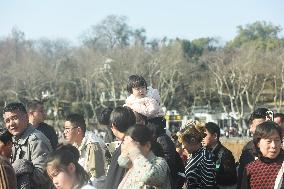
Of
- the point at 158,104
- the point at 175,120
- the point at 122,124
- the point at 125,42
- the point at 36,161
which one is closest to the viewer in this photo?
the point at 122,124

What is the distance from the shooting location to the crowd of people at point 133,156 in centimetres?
368

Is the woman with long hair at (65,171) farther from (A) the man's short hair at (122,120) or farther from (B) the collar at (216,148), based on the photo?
(B) the collar at (216,148)

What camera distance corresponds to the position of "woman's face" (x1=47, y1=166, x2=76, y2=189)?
3.52 m

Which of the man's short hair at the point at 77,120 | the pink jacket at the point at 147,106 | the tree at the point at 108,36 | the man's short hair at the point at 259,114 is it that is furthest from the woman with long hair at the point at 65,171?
the tree at the point at 108,36

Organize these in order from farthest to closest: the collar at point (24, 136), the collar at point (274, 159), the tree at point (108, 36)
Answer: the tree at point (108, 36)
the collar at point (24, 136)
the collar at point (274, 159)

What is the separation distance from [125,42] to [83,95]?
2114 cm

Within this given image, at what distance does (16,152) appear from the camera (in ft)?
15.9

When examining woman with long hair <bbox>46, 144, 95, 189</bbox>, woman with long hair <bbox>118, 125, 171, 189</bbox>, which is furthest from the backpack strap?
woman with long hair <bbox>46, 144, 95, 189</bbox>

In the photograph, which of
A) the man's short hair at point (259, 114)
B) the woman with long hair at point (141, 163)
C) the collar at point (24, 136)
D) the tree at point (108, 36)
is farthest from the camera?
the tree at point (108, 36)

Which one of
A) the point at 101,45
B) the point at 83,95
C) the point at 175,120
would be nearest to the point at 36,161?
the point at 175,120

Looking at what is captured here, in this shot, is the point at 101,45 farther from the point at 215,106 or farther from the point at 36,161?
the point at 36,161

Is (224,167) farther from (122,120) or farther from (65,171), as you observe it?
(65,171)

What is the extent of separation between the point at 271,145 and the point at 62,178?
194 cm

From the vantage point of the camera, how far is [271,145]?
4492 millimetres
